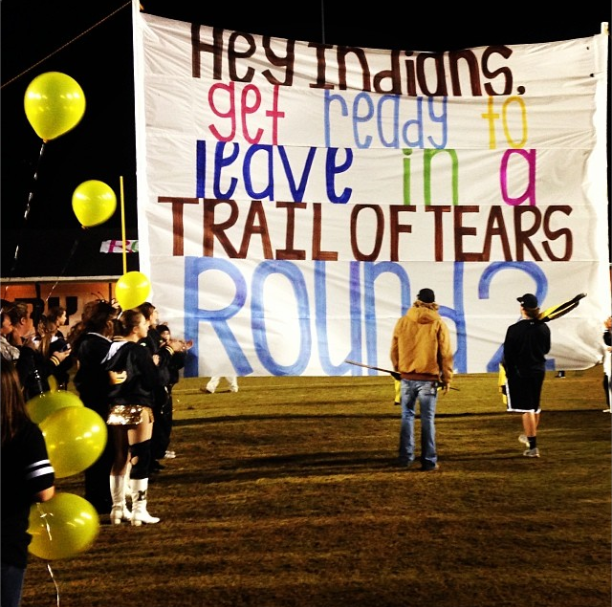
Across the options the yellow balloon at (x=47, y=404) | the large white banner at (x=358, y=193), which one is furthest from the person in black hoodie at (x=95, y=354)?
the yellow balloon at (x=47, y=404)

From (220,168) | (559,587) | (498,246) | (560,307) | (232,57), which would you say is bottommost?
(559,587)

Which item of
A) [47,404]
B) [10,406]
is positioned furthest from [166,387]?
[10,406]

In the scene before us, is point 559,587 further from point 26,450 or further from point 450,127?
point 450,127

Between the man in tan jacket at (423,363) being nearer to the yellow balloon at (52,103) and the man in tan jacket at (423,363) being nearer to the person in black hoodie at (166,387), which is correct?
the person in black hoodie at (166,387)

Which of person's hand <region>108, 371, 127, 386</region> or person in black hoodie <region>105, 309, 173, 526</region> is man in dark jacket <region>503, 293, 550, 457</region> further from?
person's hand <region>108, 371, 127, 386</region>

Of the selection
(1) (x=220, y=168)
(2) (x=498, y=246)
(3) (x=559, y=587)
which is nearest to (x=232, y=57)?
(1) (x=220, y=168)

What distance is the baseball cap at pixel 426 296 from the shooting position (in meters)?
7.43

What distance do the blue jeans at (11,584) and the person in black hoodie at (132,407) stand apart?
334 cm

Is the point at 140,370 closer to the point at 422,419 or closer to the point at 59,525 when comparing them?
the point at 59,525

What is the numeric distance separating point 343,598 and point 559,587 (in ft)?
4.22

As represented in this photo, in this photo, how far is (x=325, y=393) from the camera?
15.9 m

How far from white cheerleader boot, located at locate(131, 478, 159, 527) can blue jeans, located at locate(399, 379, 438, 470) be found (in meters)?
3.02

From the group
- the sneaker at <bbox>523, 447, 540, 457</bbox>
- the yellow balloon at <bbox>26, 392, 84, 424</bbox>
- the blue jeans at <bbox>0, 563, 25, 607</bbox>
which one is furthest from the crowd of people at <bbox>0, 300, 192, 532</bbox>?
the sneaker at <bbox>523, 447, 540, 457</bbox>

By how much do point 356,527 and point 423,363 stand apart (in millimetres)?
2337
